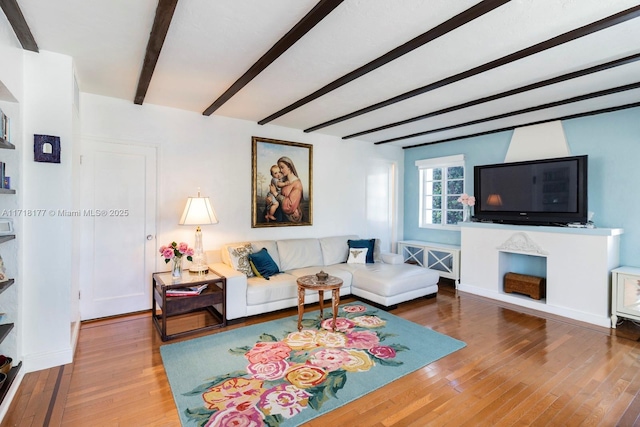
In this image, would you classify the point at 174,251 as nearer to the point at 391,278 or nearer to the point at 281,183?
the point at 281,183

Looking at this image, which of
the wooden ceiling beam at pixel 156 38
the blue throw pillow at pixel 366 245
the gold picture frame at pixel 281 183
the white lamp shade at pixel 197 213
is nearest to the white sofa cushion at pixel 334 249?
the blue throw pillow at pixel 366 245

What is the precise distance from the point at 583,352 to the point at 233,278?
11.4 feet

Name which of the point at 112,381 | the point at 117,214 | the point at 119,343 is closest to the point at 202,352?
the point at 112,381

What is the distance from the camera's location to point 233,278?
11.3ft

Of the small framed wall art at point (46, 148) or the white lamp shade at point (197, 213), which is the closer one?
the small framed wall art at point (46, 148)

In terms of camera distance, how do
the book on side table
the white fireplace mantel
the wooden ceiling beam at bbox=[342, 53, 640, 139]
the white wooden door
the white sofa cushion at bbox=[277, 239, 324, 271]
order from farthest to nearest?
the white sofa cushion at bbox=[277, 239, 324, 271], the white fireplace mantel, the white wooden door, the book on side table, the wooden ceiling beam at bbox=[342, 53, 640, 139]

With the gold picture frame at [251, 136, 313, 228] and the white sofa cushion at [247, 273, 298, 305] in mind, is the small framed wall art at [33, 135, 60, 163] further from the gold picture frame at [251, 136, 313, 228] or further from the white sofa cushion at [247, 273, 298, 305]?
the gold picture frame at [251, 136, 313, 228]

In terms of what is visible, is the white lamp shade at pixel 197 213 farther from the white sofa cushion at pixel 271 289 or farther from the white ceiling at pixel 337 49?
the white ceiling at pixel 337 49

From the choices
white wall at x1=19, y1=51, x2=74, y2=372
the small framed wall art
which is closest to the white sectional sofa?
white wall at x1=19, y1=51, x2=74, y2=372

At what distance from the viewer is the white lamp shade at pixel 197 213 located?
3471mm

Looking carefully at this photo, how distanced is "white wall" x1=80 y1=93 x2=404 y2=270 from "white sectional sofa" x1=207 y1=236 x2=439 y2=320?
0.34 metres

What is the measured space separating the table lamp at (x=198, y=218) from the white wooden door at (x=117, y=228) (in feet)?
2.02

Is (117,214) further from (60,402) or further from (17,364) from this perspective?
(60,402)

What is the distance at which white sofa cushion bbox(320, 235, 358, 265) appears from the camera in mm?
4844
